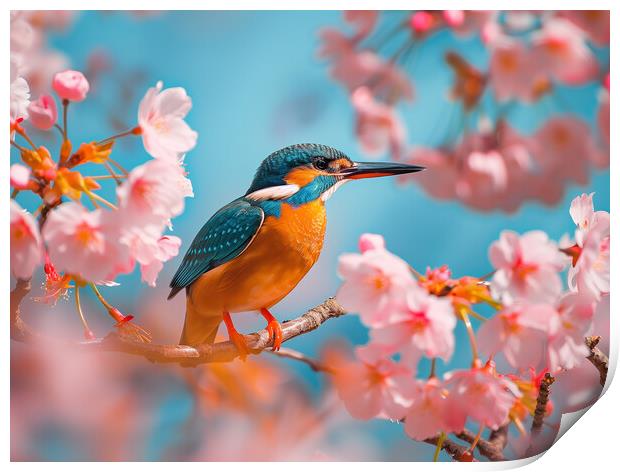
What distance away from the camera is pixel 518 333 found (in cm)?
105

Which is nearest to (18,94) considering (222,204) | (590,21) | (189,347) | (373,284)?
(222,204)

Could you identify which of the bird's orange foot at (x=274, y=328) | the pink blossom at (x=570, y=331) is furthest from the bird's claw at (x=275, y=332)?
the pink blossom at (x=570, y=331)

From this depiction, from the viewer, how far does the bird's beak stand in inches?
44.9

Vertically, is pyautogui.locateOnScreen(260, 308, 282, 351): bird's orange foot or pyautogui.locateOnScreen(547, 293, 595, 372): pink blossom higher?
pyautogui.locateOnScreen(547, 293, 595, 372): pink blossom

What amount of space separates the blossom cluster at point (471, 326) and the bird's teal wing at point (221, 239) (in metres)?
0.15

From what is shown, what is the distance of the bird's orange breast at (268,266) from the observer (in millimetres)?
1137

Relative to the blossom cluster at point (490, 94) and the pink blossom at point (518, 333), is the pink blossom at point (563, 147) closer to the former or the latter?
the blossom cluster at point (490, 94)

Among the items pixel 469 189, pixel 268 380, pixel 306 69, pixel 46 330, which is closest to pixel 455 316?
pixel 469 189

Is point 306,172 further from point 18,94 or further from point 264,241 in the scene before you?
point 18,94

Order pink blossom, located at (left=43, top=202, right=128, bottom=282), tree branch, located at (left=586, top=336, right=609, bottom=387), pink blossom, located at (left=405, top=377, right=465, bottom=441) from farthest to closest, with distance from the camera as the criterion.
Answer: tree branch, located at (left=586, top=336, right=609, bottom=387) → pink blossom, located at (left=405, top=377, right=465, bottom=441) → pink blossom, located at (left=43, top=202, right=128, bottom=282)

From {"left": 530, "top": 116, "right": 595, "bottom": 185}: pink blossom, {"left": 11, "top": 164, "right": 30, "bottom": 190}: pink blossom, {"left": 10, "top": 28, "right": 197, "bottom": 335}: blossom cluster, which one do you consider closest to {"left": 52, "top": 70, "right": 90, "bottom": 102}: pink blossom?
{"left": 10, "top": 28, "right": 197, "bottom": 335}: blossom cluster

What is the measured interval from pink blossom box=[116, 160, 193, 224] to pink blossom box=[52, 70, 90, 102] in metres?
0.14

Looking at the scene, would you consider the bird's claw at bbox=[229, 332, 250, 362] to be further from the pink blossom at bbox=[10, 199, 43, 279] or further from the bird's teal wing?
the pink blossom at bbox=[10, 199, 43, 279]

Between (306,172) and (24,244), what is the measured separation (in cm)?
38
